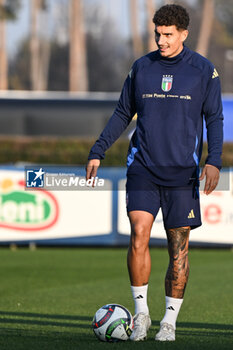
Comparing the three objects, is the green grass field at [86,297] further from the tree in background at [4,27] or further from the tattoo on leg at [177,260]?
the tree in background at [4,27]

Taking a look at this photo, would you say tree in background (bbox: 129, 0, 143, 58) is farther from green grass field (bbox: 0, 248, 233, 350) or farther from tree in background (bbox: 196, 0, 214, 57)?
green grass field (bbox: 0, 248, 233, 350)

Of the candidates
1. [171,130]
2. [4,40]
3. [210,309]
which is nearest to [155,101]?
[171,130]

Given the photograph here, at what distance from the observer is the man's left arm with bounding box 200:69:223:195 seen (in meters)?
6.95

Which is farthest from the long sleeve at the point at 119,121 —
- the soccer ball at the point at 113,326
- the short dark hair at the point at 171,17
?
the soccer ball at the point at 113,326

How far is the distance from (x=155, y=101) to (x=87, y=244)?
1059 centimetres

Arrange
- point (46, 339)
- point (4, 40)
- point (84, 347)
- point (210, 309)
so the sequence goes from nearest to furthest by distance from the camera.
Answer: point (84, 347), point (46, 339), point (210, 309), point (4, 40)

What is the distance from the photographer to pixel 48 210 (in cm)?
1677

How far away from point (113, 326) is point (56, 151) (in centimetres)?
2121

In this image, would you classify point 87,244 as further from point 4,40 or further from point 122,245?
point 4,40

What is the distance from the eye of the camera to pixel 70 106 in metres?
36.3

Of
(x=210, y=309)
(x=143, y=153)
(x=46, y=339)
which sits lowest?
(x=210, y=309)

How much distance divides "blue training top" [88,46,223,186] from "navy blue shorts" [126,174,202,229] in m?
0.06

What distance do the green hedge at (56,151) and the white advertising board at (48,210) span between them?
8.47 m

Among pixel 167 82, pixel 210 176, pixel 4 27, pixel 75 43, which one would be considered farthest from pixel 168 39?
pixel 4 27
